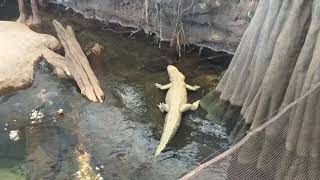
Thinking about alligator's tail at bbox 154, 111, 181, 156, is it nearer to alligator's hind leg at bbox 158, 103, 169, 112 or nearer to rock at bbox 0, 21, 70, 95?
alligator's hind leg at bbox 158, 103, 169, 112

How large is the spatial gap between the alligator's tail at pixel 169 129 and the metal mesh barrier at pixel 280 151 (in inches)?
111

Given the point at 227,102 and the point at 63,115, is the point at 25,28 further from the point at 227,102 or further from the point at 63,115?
the point at 227,102

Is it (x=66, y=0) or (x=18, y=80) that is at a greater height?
(x=66, y=0)

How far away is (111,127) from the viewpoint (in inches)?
355

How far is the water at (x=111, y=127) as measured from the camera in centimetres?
796

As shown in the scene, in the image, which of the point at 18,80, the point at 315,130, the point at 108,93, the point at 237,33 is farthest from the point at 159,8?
the point at 315,130

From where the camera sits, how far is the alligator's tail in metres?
8.43

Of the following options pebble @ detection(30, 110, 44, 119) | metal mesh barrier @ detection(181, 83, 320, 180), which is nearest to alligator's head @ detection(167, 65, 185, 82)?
pebble @ detection(30, 110, 44, 119)

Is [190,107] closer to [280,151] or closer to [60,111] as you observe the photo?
[60,111]

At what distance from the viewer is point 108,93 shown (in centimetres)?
1027

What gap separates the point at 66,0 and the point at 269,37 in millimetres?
9048

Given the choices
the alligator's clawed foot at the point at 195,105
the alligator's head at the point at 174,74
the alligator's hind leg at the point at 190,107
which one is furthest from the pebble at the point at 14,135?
the alligator's head at the point at 174,74

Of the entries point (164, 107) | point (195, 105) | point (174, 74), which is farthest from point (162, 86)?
point (195, 105)

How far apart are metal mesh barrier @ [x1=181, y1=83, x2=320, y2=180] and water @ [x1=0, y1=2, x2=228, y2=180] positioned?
7.50ft
